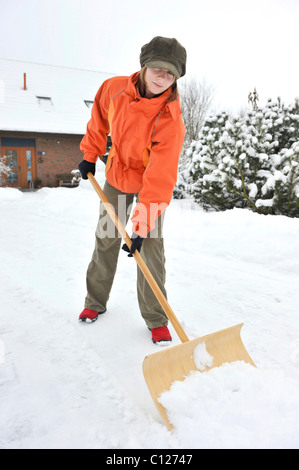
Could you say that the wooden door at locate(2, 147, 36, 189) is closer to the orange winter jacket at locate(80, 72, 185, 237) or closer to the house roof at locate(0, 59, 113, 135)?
the house roof at locate(0, 59, 113, 135)

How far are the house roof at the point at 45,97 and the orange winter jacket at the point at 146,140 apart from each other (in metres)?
13.1

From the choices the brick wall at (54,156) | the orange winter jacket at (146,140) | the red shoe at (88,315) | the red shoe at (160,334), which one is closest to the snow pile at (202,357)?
the red shoe at (160,334)

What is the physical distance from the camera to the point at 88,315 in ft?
7.79

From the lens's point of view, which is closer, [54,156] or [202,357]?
[202,357]

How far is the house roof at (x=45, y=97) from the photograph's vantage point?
14.3 m

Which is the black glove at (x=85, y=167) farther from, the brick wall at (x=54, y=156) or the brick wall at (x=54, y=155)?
the brick wall at (x=54, y=156)

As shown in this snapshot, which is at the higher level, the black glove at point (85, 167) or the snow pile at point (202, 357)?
the black glove at point (85, 167)

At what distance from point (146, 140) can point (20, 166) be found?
Result: 46.0 ft

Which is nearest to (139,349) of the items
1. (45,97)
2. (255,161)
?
(255,161)

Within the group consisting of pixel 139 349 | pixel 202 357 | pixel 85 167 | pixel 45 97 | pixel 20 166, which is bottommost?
pixel 139 349

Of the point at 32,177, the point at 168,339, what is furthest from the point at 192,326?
the point at 32,177

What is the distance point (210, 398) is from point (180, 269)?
A: 218 centimetres

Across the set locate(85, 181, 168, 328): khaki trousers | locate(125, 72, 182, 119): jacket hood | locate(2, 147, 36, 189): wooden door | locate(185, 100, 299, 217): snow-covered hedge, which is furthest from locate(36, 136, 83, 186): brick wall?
locate(125, 72, 182, 119): jacket hood

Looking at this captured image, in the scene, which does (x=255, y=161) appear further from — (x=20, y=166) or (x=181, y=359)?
(x=20, y=166)
